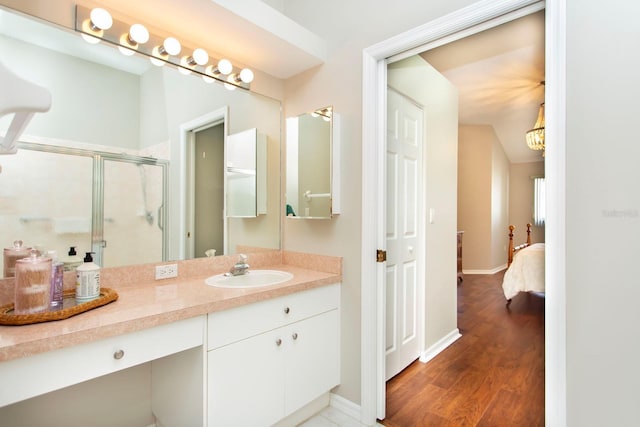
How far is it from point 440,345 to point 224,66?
2.81m

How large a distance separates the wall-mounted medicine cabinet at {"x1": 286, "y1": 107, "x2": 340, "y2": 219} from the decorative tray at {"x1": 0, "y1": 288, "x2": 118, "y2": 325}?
1149mm

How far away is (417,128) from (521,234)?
117 cm

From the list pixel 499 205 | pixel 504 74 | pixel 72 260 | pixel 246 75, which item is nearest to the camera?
pixel 72 260

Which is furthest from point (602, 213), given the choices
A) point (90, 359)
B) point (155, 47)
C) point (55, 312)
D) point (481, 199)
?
point (481, 199)

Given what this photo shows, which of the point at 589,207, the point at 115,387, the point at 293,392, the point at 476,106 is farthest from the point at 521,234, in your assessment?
the point at 115,387

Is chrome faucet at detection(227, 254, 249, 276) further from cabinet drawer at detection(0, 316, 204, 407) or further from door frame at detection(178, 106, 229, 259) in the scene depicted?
cabinet drawer at detection(0, 316, 204, 407)

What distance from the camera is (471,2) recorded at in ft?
4.75

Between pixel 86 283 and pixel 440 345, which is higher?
pixel 86 283

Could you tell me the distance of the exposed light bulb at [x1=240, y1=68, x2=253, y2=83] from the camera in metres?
2.07

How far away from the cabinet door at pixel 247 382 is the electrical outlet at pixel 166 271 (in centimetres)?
61

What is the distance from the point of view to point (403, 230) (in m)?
2.41

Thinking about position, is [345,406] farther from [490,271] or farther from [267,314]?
[490,271]

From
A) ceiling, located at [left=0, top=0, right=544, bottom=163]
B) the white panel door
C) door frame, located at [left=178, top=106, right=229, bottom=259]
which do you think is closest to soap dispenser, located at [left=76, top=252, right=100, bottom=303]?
door frame, located at [left=178, top=106, right=229, bottom=259]

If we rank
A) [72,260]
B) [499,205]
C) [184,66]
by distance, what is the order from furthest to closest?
[499,205] < [184,66] < [72,260]
